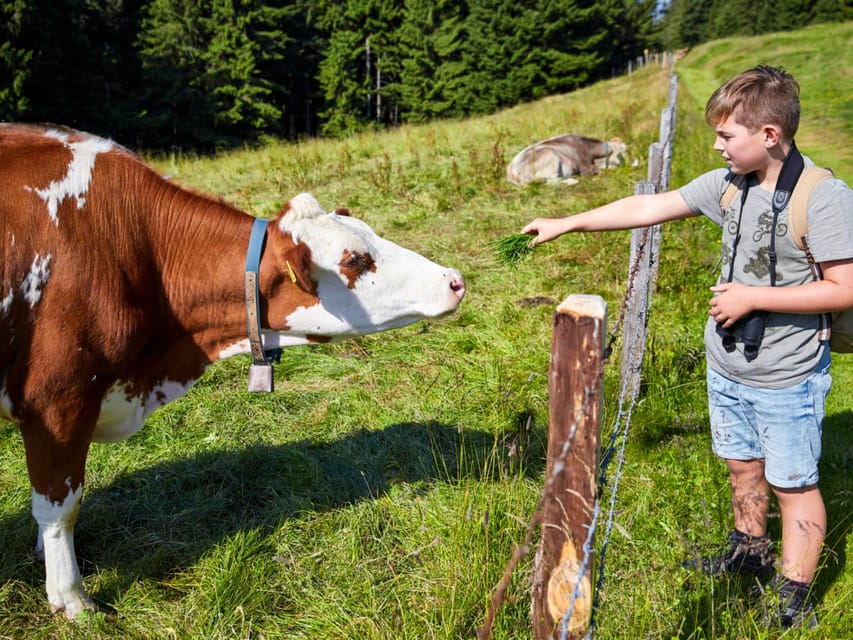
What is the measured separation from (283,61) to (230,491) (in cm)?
3486

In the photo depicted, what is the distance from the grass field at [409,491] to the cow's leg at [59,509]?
121 mm

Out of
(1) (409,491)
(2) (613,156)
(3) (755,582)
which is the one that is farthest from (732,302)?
(2) (613,156)

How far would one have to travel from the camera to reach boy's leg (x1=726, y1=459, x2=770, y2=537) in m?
2.40

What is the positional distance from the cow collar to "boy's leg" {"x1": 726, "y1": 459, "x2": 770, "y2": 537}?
1.92 m

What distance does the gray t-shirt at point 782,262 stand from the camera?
1.87m

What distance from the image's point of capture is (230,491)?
3.28 meters

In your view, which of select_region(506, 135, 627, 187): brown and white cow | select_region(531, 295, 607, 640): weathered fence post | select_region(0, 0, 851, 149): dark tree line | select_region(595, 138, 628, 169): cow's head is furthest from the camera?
select_region(0, 0, 851, 149): dark tree line

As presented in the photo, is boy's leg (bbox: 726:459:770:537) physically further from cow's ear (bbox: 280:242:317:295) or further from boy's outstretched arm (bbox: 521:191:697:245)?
cow's ear (bbox: 280:242:317:295)

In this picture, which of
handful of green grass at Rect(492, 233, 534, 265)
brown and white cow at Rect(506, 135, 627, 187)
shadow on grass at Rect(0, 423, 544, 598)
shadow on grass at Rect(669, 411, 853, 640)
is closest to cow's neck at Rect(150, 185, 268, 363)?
shadow on grass at Rect(0, 423, 544, 598)

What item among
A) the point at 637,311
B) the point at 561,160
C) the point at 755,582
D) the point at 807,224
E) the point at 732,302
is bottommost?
the point at 755,582

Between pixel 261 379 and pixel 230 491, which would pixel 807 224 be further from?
pixel 230 491

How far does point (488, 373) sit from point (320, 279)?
1.91m

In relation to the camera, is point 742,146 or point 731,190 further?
point 731,190

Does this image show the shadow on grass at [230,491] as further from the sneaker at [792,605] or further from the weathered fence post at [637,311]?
the sneaker at [792,605]
